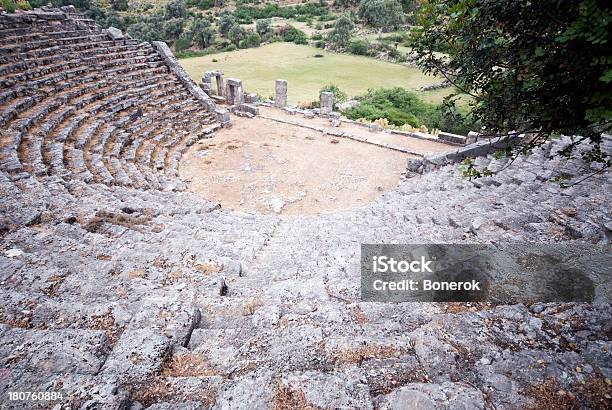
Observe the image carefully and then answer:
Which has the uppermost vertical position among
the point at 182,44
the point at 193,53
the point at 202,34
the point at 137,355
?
the point at 137,355

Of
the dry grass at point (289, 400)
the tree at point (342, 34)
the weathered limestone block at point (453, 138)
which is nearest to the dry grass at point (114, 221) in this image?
the dry grass at point (289, 400)

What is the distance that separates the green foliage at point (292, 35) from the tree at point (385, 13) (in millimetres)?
10468

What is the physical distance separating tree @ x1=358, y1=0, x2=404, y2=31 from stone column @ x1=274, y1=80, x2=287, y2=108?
4032 centimetres

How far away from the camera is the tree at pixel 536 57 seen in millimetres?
3223

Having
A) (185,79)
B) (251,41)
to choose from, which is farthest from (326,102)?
(251,41)

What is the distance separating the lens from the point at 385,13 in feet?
181

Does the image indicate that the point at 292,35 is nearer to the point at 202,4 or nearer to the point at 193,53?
the point at 193,53

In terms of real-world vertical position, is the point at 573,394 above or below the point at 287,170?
above

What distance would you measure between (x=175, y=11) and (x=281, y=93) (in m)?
49.0

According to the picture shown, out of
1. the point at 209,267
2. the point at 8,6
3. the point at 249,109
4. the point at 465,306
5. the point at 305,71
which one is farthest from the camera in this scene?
the point at 305,71

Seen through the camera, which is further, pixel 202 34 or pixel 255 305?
pixel 202 34

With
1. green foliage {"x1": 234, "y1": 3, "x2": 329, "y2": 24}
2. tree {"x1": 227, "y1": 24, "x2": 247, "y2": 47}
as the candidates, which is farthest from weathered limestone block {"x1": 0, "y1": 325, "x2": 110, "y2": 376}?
green foliage {"x1": 234, "y1": 3, "x2": 329, "y2": 24}

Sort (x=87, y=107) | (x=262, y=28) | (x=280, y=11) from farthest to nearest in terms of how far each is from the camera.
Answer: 1. (x=280, y=11)
2. (x=262, y=28)
3. (x=87, y=107)

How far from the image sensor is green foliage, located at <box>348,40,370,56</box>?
47656mm
